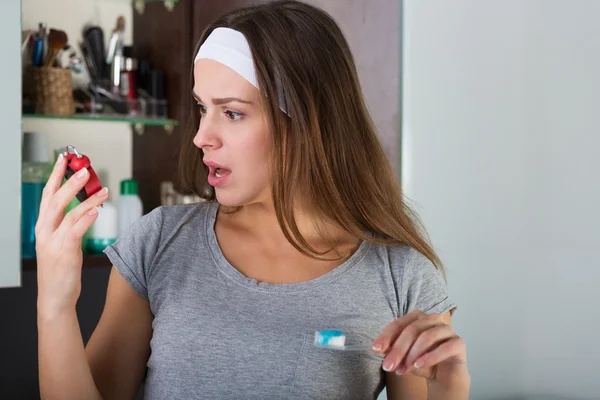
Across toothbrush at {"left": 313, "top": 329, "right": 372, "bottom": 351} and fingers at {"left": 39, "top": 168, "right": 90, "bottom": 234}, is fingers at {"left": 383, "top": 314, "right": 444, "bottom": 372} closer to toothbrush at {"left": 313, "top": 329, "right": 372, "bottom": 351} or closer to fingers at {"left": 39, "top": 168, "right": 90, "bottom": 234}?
toothbrush at {"left": 313, "top": 329, "right": 372, "bottom": 351}

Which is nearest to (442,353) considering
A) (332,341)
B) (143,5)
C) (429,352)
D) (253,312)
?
(429,352)

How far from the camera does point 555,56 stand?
53.2 inches

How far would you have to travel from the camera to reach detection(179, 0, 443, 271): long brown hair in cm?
95

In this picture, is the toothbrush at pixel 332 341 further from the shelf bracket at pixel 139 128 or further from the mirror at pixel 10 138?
the shelf bracket at pixel 139 128

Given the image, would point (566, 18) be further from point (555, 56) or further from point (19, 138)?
point (19, 138)

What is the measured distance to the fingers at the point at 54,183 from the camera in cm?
80

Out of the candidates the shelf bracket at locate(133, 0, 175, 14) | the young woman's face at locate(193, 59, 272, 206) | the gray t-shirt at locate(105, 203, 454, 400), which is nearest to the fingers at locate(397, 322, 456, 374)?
the gray t-shirt at locate(105, 203, 454, 400)

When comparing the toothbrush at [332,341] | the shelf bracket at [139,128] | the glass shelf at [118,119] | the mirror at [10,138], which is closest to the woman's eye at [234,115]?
the toothbrush at [332,341]

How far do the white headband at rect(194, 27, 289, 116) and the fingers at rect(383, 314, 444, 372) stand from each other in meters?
0.31

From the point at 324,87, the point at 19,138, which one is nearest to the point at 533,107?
the point at 324,87

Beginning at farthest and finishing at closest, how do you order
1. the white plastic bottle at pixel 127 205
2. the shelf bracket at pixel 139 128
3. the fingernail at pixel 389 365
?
the shelf bracket at pixel 139 128
the white plastic bottle at pixel 127 205
the fingernail at pixel 389 365

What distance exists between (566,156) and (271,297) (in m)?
0.65

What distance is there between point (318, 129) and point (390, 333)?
29 centimetres

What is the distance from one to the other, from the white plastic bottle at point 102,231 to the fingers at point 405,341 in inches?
35.7
